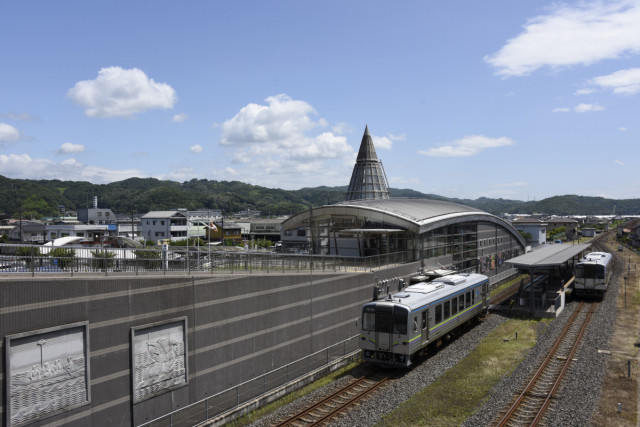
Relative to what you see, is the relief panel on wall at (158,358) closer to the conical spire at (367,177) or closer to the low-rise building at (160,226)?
the conical spire at (367,177)

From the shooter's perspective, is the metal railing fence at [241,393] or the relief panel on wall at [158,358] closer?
the relief panel on wall at [158,358]

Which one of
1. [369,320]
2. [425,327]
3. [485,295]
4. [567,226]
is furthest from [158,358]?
[567,226]

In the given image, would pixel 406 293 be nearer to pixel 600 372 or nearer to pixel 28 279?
pixel 600 372

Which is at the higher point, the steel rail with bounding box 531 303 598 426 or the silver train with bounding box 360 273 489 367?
the silver train with bounding box 360 273 489 367

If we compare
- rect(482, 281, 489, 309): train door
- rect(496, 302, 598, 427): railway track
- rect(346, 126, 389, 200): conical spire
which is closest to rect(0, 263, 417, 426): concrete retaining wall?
rect(496, 302, 598, 427): railway track

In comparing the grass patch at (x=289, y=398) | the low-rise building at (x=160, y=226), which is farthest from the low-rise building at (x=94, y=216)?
the grass patch at (x=289, y=398)

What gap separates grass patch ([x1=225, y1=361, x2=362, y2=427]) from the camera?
58.7 feet

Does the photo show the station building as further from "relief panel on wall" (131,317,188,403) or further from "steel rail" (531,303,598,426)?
"relief panel on wall" (131,317,188,403)

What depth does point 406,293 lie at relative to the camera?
2472cm

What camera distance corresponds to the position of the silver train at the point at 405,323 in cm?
2214

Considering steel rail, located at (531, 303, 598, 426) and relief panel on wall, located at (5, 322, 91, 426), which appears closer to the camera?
relief panel on wall, located at (5, 322, 91, 426)

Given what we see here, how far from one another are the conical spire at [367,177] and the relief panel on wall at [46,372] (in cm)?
5013

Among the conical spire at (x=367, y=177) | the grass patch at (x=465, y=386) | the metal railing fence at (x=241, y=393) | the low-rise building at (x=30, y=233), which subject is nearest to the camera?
the metal railing fence at (x=241, y=393)

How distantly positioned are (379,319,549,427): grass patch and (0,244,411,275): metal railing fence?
30.3 feet
